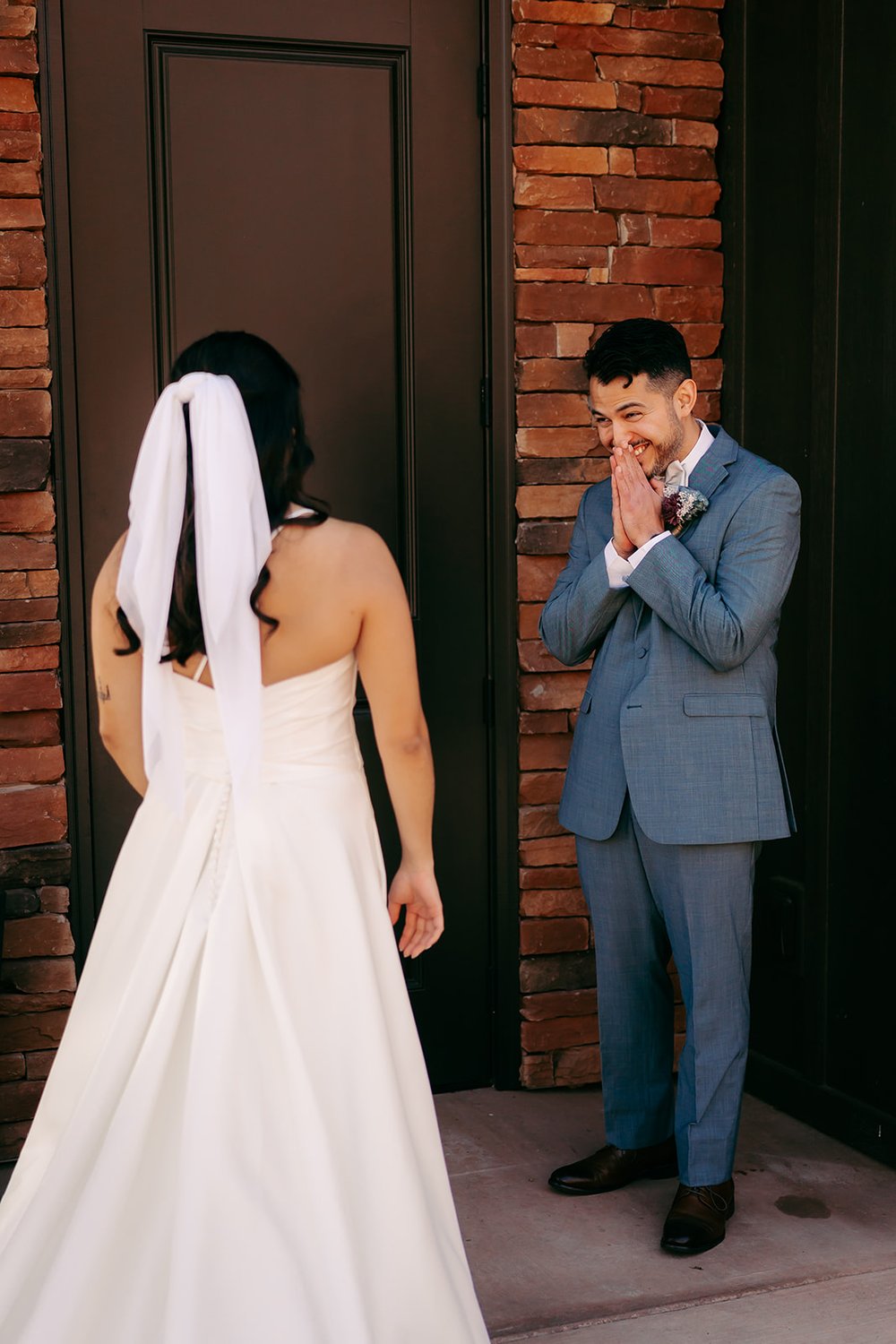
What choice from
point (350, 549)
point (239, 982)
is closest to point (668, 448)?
point (350, 549)

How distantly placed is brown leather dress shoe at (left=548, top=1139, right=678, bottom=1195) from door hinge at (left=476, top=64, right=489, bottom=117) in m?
2.84

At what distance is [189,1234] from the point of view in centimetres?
215

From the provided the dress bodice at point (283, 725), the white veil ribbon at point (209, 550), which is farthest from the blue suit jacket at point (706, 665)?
the white veil ribbon at point (209, 550)

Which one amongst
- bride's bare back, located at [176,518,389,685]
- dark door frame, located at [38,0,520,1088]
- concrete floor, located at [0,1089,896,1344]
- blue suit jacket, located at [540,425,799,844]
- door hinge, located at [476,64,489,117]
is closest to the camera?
bride's bare back, located at [176,518,389,685]

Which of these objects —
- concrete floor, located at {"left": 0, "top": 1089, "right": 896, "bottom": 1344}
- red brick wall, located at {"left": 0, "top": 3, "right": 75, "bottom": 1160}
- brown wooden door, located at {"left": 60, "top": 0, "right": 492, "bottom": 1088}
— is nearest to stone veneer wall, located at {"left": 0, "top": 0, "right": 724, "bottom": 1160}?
red brick wall, located at {"left": 0, "top": 3, "right": 75, "bottom": 1160}

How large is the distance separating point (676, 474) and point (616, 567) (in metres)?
0.26

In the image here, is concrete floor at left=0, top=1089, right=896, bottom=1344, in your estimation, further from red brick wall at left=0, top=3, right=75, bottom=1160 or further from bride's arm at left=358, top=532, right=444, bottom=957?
bride's arm at left=358, top=532, right=444, bottom=957

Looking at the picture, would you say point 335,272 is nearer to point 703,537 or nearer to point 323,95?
point 323,95

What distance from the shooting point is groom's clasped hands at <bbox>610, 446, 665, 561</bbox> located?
3.06 meters

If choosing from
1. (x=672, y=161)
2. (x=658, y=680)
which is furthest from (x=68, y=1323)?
(x=672, y=161)

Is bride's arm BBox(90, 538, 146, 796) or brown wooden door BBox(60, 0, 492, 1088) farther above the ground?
brown wooden door BBox(60, 0, 492, 1088)

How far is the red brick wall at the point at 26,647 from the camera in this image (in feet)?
11.4

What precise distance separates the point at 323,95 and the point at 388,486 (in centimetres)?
108

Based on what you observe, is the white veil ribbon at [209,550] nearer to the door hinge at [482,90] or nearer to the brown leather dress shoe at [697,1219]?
the brown leather dress shoe at [697,1219]
